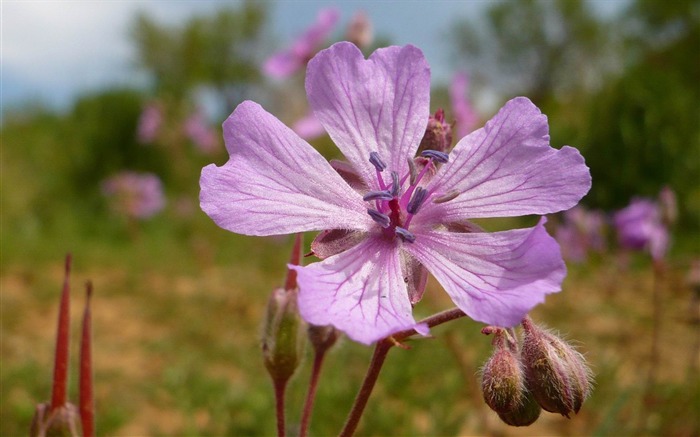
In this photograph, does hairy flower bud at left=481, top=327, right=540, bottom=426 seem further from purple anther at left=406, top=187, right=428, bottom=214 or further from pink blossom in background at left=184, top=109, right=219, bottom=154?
pink blossom in background at left=184, top=109, right=219, bottom=154

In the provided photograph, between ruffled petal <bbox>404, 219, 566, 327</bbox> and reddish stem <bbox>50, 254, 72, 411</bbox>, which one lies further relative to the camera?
reddish stem <bbox>50, 254, 72, 411</bbox>

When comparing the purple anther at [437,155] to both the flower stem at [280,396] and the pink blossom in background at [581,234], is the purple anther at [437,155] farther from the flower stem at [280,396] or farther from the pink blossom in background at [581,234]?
the pink blossom in background at [581,234]

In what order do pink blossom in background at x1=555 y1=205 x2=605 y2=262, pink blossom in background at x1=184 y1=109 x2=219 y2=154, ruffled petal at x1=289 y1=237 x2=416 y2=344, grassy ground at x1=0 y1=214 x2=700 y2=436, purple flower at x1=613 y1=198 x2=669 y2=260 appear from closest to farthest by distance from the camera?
ruffled petal at x1=289 y1=237 x2=416 y2=344 < grassy ground at x1=0 y1=214 x2=700 y2=436 < purple flower at x1=613 y1=198 x2=669 y2=260 < pink blossom in background at x1=555 y1=205 x2=605 y2=262 < pink blossom in background at x1=184 y1=109 x2=219 y2=154

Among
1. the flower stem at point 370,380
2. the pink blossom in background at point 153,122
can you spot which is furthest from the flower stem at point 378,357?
the pink blossom in background at point 153,122

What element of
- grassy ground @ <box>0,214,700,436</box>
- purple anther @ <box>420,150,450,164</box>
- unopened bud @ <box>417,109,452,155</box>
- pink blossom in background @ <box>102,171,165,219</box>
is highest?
pink blossom in background @ <box>102,171,165,219</box>

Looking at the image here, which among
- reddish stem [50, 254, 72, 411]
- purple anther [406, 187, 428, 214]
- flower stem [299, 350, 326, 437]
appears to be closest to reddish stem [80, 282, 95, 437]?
reddish stem [50, 254, 72, 411]

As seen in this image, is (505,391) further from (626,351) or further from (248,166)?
(626,351)

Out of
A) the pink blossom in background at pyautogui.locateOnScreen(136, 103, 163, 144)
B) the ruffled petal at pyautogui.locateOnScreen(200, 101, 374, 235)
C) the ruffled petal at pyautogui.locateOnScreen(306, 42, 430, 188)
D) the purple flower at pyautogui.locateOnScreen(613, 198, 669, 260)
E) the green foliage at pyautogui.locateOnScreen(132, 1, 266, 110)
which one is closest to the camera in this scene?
the ruffled petal at pyautogui.locateOnScreen(200, 101, 374, 235)
